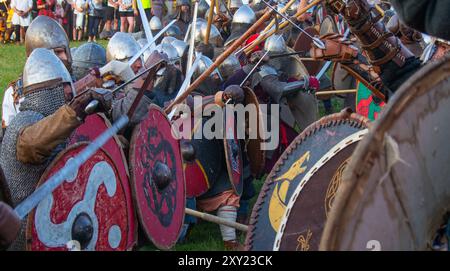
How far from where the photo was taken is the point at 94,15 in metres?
21.0

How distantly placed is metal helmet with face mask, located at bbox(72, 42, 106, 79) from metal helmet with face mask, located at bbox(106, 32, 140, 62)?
23 centimetres

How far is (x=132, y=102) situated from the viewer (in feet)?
14.1

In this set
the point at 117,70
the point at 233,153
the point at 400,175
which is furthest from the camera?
the point at 233,153

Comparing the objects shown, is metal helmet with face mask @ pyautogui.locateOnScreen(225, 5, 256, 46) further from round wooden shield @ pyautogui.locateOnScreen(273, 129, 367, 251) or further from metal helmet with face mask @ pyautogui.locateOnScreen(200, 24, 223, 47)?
round wooden shield @ pyautogui.locateOnScreen(273, 129, 367, 251)

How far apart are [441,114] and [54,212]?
2094mm

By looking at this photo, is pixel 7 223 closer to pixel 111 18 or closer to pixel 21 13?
pixel 21 13

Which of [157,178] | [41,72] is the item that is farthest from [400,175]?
[157,178]

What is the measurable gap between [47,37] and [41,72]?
113 centimetres

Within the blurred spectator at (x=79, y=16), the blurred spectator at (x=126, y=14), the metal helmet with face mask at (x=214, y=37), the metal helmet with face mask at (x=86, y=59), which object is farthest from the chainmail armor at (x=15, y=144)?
the blurred spectator at (x=79, y=16)

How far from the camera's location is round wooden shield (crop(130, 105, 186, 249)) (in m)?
4.25
